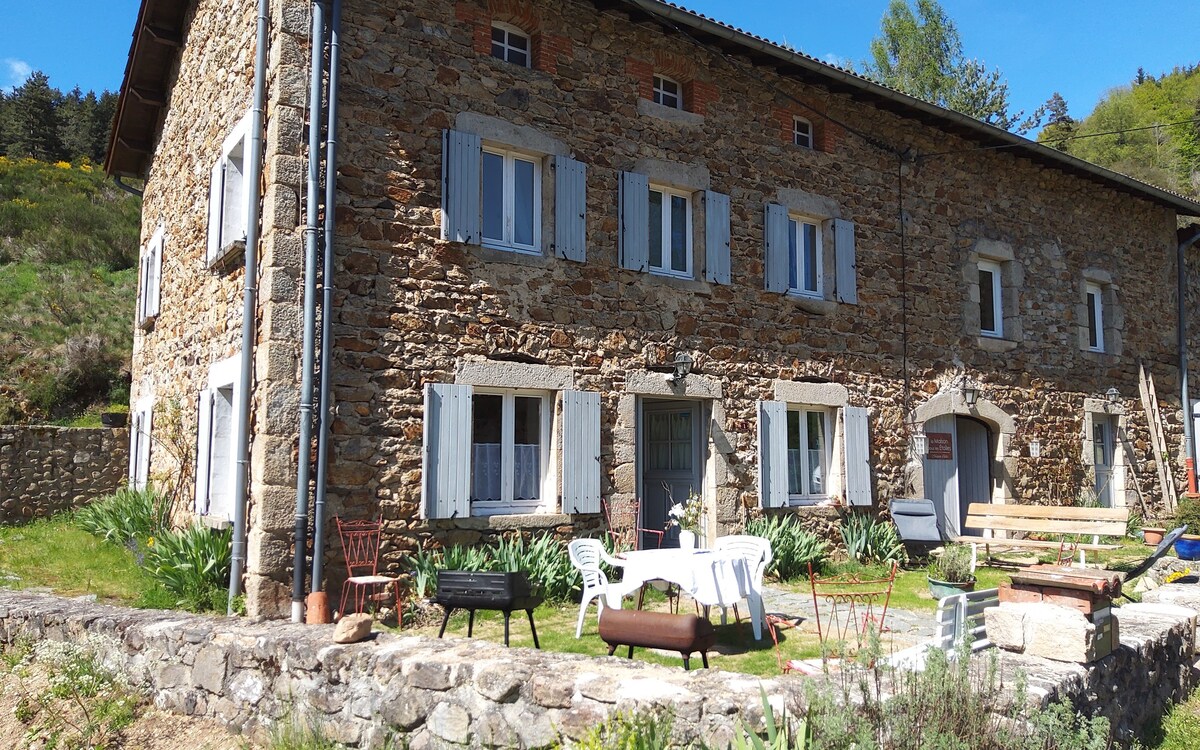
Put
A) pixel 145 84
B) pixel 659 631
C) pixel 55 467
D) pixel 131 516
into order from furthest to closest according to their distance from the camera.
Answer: pixel 55 467, pixel 145 84, pixel 131 516, pixel 659 631

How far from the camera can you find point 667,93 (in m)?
9.53

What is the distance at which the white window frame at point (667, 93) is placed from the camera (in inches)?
372

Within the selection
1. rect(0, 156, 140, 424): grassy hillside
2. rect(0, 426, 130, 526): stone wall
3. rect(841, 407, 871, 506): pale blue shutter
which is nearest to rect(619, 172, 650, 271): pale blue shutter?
rect(841, 407, 871, 506): pale blue shutter

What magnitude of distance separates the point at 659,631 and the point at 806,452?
5942mm

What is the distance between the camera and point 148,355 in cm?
1137

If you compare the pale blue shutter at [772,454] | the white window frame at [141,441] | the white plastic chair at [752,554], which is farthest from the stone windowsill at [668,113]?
the white window frame at [141,441]

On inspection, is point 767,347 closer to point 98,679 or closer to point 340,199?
point 340,199

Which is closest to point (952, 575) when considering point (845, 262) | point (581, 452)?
point (581, 452)

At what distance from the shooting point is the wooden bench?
9.31 metres

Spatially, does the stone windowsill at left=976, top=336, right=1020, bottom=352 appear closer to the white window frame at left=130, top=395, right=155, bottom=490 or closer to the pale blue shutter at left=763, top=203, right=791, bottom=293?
the pale blue shutter at left=763, top=203, right=791, bottom=293

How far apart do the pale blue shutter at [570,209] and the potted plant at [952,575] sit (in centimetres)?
412

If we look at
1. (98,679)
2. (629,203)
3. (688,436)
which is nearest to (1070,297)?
(688,436)

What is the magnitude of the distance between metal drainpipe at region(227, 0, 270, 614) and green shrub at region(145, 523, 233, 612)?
0.52ft

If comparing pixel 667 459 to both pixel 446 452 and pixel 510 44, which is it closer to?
pixel 446 452
